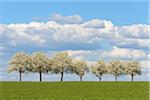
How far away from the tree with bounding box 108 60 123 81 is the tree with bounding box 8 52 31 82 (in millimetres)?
35022

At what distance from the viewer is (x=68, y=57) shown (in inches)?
4619

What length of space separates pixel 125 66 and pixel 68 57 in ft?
91.0

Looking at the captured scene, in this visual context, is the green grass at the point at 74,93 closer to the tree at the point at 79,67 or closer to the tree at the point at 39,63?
the tree at the point at 39,63

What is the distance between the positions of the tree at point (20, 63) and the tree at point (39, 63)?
1724 mm

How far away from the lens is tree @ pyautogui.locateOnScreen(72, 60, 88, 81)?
12049cm

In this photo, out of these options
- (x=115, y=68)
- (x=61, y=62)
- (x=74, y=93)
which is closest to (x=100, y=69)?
(x=115, y=68)

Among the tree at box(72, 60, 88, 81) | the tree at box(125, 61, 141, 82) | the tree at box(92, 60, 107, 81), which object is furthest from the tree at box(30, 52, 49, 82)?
the tree at box(125, 61, 141, 82)

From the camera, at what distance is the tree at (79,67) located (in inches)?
4744

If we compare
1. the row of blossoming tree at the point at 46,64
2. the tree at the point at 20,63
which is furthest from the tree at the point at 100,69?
the tree at the point at 20,63

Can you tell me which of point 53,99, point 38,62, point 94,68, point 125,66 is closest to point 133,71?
point 125,66

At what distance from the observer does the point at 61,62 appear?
376ft

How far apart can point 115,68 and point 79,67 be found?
1474cm

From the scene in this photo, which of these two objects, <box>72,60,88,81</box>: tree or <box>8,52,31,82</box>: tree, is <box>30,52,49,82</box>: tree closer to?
<box>8,52,31,82</box>: tree

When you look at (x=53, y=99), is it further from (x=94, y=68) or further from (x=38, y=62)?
(x=94, y=68)
